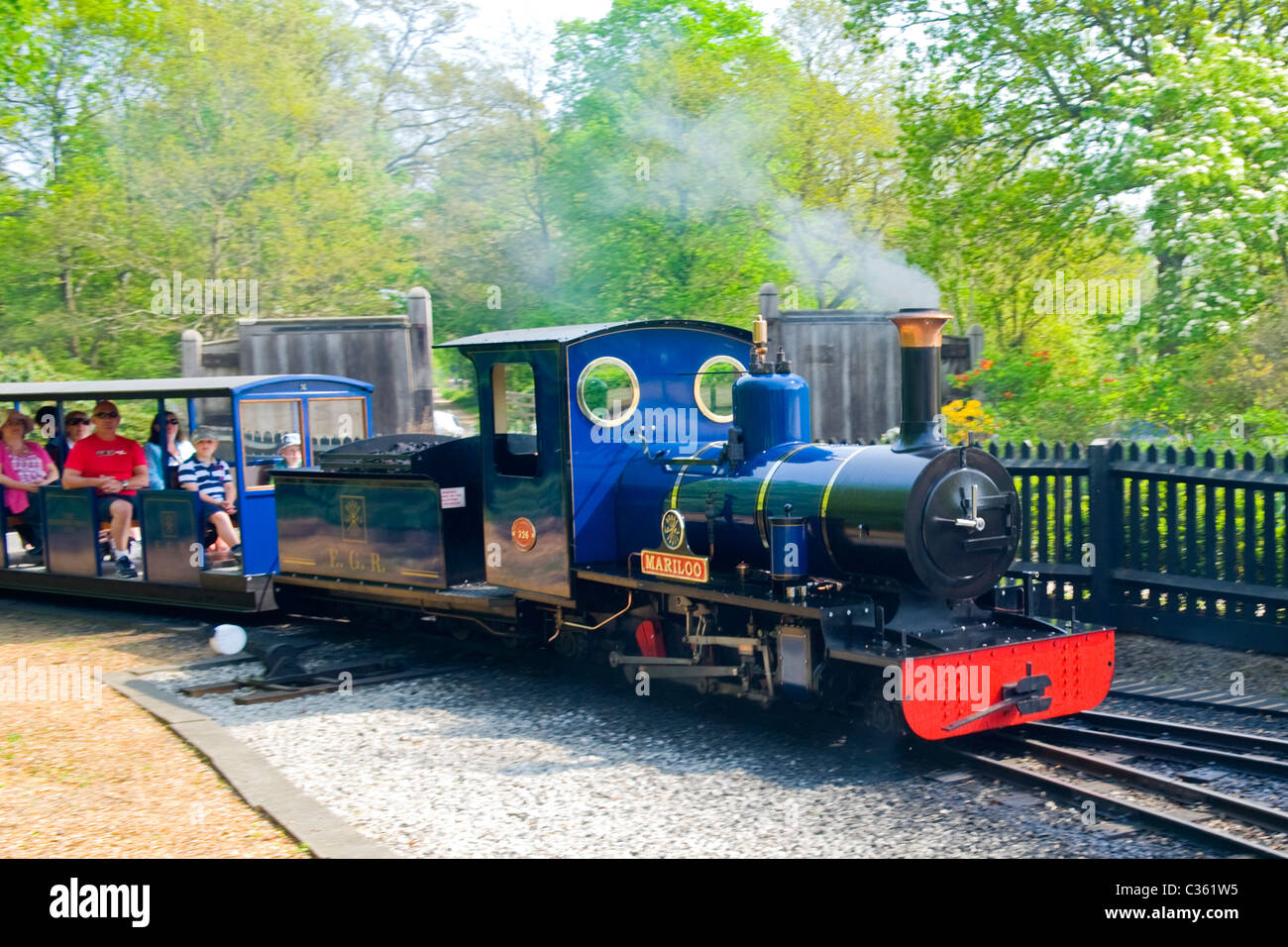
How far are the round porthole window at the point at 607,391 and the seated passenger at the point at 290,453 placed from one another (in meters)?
4.51

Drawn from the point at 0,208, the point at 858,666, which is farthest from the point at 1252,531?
the point at 0,208

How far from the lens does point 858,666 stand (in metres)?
6.98

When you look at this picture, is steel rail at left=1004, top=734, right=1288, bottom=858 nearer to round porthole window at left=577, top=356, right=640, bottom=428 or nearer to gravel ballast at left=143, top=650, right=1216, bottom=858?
gravel ballast at left=143, top=650, right=1216, bottom=858

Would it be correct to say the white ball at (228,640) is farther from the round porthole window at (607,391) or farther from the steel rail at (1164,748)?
the steel rail at (1164,748)

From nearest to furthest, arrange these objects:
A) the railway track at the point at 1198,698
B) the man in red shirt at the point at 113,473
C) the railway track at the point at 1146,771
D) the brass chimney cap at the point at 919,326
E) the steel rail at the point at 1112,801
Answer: the steel rail at the point at 1112,801, the railway track at the point at 1146,771, the brass chimney cap at the point at 919,326, the railway track at the point at 1198,698, the man in red shirt at the point at 113,473

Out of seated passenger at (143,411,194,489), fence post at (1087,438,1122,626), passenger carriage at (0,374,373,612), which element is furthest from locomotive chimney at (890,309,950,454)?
seated passenger at (143,411,194,489)

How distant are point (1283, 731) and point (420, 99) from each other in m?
32.1

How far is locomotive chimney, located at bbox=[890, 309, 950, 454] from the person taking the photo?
21.9ft

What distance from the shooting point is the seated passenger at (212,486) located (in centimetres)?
1152

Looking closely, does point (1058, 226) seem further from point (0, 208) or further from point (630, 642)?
point (0, 208)

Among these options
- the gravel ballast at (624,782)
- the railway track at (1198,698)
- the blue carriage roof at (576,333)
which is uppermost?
the blue carriage roof at (576,333)

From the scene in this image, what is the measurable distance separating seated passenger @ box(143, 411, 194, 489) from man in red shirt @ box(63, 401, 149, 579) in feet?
0.69

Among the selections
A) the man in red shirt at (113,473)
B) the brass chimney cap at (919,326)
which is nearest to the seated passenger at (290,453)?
the man in red shirt at (113,473)

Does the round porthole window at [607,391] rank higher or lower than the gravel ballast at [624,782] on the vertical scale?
higher
